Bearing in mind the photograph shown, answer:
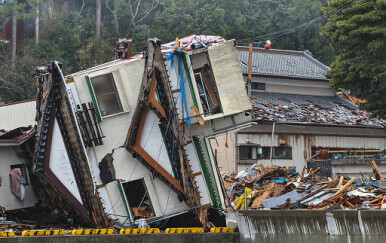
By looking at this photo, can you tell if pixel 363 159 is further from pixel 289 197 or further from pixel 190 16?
pixel 190 16

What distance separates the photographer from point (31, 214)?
66.0ft

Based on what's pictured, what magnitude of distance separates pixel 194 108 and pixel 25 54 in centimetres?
3001

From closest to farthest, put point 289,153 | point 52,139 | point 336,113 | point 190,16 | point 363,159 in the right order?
point 52,139 < point 363,159 < point 289,153 < point 336,113 < point 190,16

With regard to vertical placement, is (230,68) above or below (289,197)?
above

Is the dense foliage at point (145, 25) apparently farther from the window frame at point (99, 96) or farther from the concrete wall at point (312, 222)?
the concrete wall at point (312, 222)

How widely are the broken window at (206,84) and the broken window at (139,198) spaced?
3202 millimetres

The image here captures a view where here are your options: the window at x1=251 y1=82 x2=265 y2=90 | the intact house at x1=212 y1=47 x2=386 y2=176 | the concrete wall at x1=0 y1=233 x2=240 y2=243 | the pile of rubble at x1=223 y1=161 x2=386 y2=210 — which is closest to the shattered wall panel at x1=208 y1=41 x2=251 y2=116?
the pile of rubble at x1=223 y1=161 x2=386 y2=210

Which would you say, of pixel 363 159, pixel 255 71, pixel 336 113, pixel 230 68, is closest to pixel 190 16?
pixel 255 71

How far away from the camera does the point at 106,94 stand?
19.0m

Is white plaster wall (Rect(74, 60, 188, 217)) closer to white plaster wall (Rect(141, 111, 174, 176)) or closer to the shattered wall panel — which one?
white plaster wall (Rect(141, 111, 174, 176))

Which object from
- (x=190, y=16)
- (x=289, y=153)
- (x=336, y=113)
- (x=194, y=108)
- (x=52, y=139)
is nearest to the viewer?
(x=52, y=139)

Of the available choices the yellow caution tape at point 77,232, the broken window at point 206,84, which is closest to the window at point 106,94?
the broken window at point 206,84

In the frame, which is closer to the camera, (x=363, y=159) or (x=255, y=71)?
(x=363, y=159)

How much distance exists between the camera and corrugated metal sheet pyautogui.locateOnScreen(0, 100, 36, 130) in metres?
24.3
